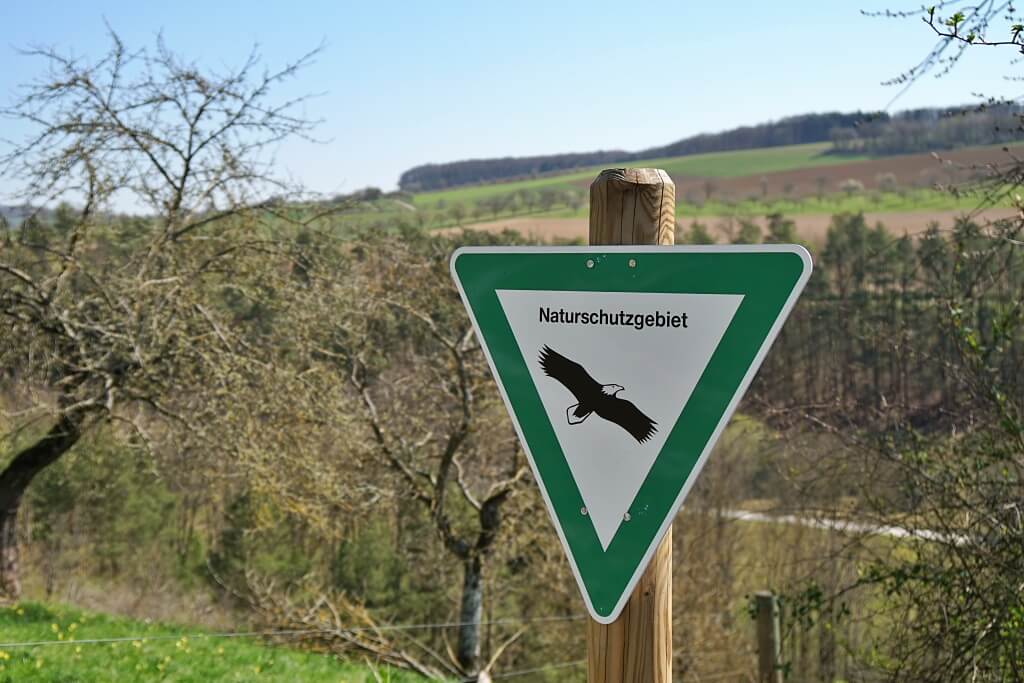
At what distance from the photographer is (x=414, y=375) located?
1248 cm

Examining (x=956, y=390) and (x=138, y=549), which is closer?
(x=956, y=390)

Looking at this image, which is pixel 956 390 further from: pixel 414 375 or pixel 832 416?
pixel 414 375

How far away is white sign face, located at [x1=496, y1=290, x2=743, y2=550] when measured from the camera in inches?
53.4

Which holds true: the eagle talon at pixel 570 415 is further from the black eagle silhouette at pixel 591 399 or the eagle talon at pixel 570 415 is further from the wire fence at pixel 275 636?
the wire fence at pixel 275 636

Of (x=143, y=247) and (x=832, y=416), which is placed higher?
(x=143, y=247)

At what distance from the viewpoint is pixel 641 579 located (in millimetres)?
1433

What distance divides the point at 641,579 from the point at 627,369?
1.11ft

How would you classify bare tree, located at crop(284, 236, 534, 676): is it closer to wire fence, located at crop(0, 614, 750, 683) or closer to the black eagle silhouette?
wire fence, located at crop(0, 614, 750, 683)

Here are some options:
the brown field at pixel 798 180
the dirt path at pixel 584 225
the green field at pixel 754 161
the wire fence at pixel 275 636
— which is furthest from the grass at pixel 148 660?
the green field at pixel 754 161

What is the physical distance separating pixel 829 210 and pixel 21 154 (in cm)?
3831

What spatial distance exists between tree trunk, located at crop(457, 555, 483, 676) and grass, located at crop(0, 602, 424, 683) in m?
2.40

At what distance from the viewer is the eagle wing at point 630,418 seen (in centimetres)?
140

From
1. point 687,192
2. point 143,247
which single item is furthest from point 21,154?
point 687,192

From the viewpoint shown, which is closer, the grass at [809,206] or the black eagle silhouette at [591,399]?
the black eagle silhouette at [591,399]
